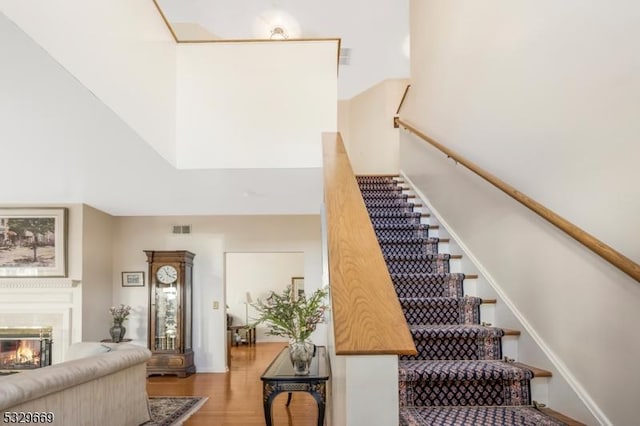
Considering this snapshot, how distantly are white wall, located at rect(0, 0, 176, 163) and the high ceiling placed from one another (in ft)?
9.73

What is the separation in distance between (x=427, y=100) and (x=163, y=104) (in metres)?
2.53

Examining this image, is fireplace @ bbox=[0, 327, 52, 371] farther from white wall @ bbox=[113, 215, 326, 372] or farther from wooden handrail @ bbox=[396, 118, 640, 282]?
wooden handrail @ bbox=[396, 118, 640, 282]

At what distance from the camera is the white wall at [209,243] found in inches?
302

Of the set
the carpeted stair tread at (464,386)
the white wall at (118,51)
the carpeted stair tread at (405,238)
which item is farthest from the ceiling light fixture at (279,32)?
the carpeted stair tread at (464,386)

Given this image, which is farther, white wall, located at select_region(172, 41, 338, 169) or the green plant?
white wall, located at select_region(172, 41, 338, 169)


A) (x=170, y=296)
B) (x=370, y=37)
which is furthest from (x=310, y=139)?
(x=170, y=296)

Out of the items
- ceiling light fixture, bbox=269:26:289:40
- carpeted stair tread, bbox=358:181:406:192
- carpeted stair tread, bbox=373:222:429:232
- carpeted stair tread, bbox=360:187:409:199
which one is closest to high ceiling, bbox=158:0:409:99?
ceiling light fixture, bbox=269:26:289:40

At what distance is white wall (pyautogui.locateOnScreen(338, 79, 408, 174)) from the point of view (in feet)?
28.2

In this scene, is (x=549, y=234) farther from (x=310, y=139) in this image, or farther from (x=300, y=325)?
(x=310, y=139)

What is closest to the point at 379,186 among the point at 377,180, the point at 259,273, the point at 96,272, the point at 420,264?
the point at 377,180

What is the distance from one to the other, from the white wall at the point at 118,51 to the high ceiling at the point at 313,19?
2.97 metres

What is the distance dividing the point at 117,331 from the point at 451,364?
561cm

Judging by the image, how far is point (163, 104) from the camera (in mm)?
4035

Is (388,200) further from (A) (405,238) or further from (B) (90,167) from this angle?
(B) (90,167)
